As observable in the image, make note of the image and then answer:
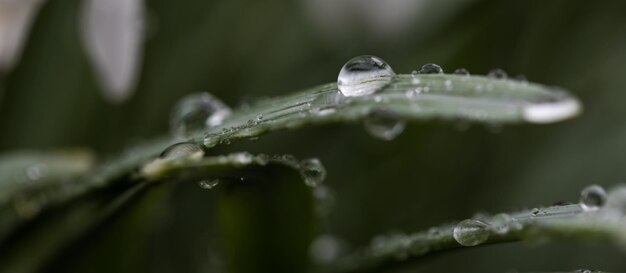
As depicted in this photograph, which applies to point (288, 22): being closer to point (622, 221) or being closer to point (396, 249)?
point (396, 249)

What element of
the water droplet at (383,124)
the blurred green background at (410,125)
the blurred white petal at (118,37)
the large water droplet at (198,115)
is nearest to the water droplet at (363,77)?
the water droplet at (383,124)

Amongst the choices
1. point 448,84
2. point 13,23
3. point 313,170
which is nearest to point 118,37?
point 13,23

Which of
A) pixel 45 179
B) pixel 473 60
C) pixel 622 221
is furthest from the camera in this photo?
pixel 473 60

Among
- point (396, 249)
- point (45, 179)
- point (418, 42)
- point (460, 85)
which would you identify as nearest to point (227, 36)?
point (418, 42)

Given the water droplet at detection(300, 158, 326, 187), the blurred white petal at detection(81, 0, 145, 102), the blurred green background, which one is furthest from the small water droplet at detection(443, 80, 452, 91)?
the blurred green background

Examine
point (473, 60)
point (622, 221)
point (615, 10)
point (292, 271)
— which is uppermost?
point (615, 10)

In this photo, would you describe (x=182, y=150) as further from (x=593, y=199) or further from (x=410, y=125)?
(x=410, y=125)

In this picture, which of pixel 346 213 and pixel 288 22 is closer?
pixel 346 213
